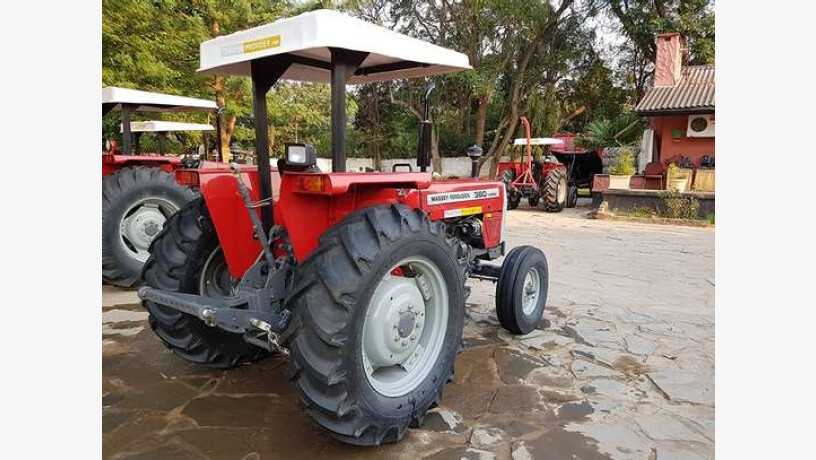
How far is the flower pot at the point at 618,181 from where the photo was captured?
39.9 ft

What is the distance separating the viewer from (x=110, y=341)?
3.69m

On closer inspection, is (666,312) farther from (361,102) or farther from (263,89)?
(361,102)

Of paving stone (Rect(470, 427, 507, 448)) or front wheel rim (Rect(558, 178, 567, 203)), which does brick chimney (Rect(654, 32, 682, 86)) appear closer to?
front wheel rim (Rect(558, 178, 567, 203))

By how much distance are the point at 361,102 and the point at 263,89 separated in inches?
841

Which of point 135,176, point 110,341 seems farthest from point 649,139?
point 110,341

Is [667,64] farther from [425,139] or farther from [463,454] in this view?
[463,454]

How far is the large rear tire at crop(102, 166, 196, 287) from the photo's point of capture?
5.07 meters

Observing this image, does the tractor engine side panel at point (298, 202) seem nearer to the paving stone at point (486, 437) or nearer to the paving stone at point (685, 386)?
the paving stone at point (486, 437)

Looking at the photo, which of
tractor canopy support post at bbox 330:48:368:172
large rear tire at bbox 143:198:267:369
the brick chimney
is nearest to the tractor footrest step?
large rear tire at bbox 143:198:267:369

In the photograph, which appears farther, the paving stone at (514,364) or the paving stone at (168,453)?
Result: the paving stone at (514,364)

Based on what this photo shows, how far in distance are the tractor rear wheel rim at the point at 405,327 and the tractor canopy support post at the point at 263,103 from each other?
777 millimetres

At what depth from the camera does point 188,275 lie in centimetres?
288

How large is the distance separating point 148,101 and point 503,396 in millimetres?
5327

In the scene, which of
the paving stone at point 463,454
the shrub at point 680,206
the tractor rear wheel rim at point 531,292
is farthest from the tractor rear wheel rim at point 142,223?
the shrub at point 680,206
